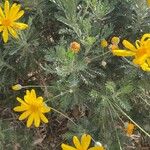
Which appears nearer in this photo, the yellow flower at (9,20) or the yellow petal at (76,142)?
the yellow petal at (76,142)

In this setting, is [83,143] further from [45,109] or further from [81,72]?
[81,72]

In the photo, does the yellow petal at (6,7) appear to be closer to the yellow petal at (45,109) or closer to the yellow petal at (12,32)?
the yellow petal at (12,32)

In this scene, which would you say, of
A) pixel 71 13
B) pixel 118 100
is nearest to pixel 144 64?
pixel 118 100

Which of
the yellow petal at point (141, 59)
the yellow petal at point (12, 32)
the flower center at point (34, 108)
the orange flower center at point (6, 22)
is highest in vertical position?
the orange flower center at point (6, 22)

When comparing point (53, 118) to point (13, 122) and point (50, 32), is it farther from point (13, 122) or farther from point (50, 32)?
point (50, 32)

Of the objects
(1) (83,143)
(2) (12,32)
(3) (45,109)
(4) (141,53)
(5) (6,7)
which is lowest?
(1) (83,143)

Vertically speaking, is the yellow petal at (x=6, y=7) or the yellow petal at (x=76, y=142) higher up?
the yellow petal at (x=6, y=7)

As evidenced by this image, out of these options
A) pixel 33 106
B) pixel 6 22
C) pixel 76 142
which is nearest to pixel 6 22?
pixel 6 22

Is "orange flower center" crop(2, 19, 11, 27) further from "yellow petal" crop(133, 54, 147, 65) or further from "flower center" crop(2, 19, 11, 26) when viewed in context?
"yellow petal" crop(133, 54, 147, 65)

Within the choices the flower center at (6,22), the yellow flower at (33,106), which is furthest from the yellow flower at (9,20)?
the yellow flower at (33,106)
